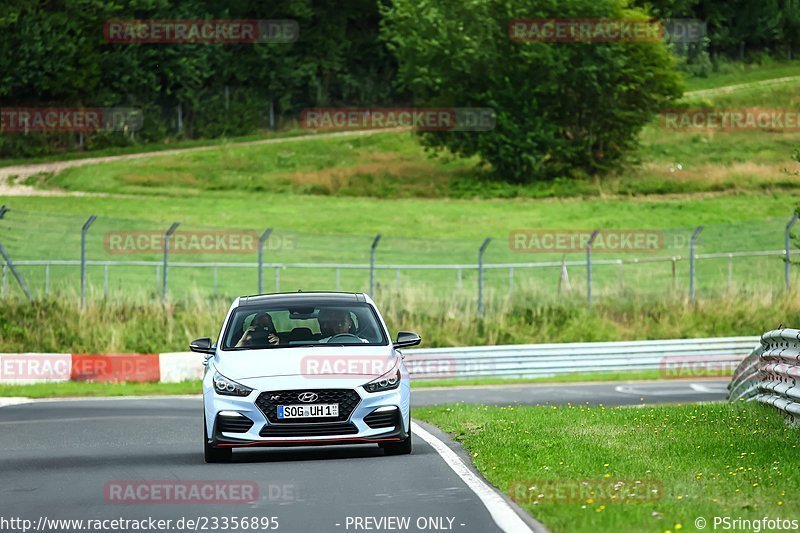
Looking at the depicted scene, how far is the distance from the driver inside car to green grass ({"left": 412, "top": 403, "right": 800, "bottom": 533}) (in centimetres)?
160

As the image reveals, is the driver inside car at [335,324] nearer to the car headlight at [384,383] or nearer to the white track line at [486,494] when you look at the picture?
the car headlight at [384,383]

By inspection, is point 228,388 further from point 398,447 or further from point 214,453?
point 398,447

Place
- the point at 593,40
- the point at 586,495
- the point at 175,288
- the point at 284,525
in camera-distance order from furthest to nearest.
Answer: the point at 593,40, the point at 175,288, the point at 586,495, the point at 284,525

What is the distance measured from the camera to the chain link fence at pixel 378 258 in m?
42.9

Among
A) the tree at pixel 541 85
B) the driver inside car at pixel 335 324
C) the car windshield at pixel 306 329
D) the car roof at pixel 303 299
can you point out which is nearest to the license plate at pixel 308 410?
the car windshield at pixel 306 329

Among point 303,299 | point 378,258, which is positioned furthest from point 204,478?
point 378,258

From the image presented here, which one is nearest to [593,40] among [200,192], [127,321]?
[200,192]

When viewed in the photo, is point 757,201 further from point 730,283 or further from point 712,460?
point 712,460

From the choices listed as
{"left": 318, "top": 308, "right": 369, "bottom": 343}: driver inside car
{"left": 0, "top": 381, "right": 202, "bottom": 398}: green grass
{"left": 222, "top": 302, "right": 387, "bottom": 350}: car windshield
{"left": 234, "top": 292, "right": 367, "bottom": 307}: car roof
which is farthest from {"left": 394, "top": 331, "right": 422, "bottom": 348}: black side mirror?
{"left": 0, "top": 381, "right": 202, "bottom": 398}: green grass

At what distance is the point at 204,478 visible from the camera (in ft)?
43.9

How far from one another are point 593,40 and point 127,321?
34.1 meters

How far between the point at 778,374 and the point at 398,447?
4781mm

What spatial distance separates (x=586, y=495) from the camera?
1144 cm

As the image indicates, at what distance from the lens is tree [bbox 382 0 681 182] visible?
6462cm
